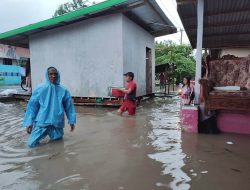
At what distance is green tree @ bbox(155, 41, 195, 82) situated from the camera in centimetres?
2523

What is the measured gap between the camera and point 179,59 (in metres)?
26.5

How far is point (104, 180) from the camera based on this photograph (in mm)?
3453

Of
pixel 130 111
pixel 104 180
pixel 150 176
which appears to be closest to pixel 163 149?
pixel 150 176

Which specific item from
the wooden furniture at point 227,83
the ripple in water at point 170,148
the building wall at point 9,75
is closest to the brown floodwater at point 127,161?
the ripple in water at point 170,148

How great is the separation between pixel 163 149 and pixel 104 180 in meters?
1.67

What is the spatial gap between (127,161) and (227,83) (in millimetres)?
3901

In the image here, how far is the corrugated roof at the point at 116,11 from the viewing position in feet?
31.2

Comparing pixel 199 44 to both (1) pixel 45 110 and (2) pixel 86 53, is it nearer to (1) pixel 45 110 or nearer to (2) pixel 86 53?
(1) pixel 45 110

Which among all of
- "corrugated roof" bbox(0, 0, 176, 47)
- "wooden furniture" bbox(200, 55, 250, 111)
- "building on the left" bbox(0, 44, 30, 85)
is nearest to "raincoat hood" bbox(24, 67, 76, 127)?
"wooden furniture" bbox(200, 55, 250, 111)

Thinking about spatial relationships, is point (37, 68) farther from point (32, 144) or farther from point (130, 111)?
point (32, 144)

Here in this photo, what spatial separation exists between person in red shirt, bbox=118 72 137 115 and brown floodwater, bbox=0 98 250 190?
1579 millimetres

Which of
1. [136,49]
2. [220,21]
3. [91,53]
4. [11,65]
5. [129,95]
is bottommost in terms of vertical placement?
[129,95]

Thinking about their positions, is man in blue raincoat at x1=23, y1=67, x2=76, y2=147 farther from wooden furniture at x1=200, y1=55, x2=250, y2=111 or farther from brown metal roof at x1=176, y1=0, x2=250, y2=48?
brown metal roof at x1=176, y1=0, x2=250, y2=48

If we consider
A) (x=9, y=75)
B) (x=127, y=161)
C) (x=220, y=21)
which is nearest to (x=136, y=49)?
(x=220, y=21)
